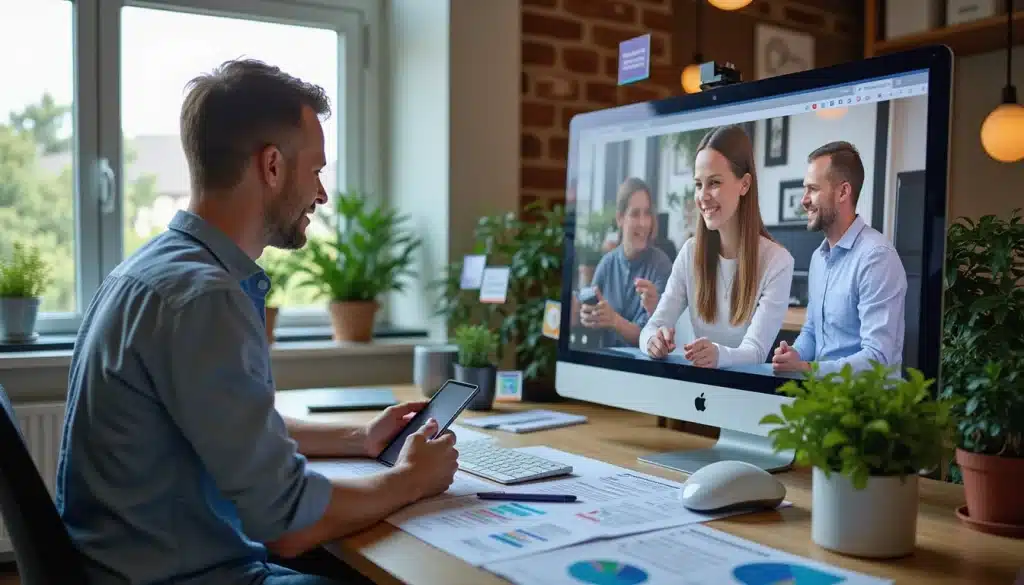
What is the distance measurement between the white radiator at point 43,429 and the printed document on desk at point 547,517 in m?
1.53

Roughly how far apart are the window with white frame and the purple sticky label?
1083 mm

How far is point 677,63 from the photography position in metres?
3.14

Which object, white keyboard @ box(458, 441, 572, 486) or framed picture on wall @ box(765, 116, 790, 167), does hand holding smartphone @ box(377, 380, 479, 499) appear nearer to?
white keyboard @ box(458, 441, 572, 486)

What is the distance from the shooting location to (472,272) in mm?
2318

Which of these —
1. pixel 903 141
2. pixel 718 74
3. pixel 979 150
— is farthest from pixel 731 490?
pixel 979 150

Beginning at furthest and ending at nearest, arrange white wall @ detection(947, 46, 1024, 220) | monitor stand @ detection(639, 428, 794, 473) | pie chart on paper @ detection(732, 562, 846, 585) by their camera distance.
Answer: white wall @ detection(947, 46, 1024, 220)
monitor stand @ detection(639, 428, 794, 473)
pie chart on paper @ detection(732, 562, 846, 585)

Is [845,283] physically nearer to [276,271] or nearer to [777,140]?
[777,140]

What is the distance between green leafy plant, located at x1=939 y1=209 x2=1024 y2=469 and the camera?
3.32 feet

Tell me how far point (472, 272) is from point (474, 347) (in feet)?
1.28

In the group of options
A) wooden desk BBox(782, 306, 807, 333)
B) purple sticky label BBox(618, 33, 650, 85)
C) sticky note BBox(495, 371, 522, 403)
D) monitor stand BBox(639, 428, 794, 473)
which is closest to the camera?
wooden desk BBox(782, 306, 807, 333)

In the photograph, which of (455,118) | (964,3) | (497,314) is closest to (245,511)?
(497,314)

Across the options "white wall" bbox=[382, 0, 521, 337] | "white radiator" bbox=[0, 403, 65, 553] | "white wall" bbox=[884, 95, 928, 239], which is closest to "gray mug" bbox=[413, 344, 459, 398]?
"white wall" bbox=[382, 0, 521, 337]

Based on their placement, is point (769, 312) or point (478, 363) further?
point (478, 363)

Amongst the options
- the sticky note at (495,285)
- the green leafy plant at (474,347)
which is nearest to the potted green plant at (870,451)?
the green leafy plant at (474,347)
